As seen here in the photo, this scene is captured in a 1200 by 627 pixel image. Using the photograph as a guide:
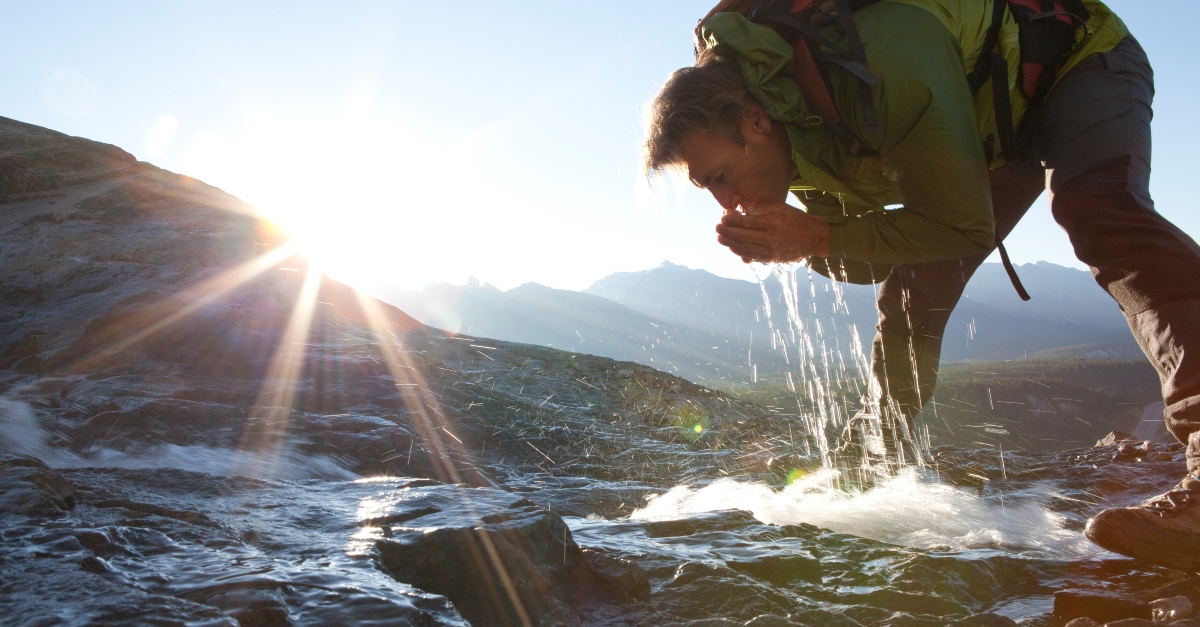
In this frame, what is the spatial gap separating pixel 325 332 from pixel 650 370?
318 cm

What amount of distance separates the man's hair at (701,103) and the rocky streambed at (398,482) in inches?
58.7

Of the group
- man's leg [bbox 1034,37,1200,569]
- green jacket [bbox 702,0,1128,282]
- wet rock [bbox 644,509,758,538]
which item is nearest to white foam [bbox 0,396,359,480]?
wet rock [bbox 644,509,758,538]

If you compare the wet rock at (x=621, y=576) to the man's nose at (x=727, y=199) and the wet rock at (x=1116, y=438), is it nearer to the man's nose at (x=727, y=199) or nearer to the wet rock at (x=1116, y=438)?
the man's nose at (x=727, y=199)

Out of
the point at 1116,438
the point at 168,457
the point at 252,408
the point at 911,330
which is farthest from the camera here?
the point at 1116,438

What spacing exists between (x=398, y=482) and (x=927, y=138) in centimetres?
222

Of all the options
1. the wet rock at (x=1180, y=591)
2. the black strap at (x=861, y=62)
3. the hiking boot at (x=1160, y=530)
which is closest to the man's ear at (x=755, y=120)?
the black strap at (x=861, y=62)

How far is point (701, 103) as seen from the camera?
107 inches

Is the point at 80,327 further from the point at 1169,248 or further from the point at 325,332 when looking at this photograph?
the point at 1169,248

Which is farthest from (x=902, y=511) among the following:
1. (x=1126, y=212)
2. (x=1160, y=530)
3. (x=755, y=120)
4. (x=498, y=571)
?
(x=498, y=571)

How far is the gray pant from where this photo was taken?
242cm

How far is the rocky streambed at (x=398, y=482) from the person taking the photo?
65.2 inches

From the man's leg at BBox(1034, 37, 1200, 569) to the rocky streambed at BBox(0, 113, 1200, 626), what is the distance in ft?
1.81

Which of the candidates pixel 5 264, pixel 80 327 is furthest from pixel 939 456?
pixel 5 264

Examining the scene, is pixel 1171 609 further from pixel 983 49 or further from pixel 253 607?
pixel 253 607
